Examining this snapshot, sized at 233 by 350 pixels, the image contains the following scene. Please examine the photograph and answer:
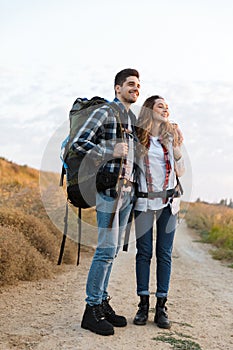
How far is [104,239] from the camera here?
432 cm

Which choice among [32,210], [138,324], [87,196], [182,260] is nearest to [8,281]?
[138,324]

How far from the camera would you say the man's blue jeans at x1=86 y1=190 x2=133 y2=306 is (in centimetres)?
432

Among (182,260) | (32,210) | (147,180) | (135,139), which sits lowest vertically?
(182,260)

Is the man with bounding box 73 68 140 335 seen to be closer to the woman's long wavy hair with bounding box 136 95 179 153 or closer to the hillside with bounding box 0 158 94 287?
the woman's long wavy hair with bounding box 136 95 179 153

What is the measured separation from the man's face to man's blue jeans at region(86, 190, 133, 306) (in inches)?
32.4

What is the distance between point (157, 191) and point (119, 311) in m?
1.47

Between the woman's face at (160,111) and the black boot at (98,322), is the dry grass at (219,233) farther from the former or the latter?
the black boot at (98,322)

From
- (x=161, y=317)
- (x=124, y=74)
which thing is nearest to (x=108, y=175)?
(x=124, y=74)

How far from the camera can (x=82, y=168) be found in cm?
419

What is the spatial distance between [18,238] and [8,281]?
2.53 ft

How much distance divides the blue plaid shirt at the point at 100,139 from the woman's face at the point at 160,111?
0.56 m

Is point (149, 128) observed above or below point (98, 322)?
above

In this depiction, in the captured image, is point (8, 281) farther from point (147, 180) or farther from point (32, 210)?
point (32, 210)

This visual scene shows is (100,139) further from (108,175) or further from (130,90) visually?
(130,90)
